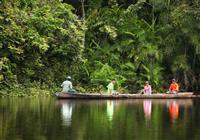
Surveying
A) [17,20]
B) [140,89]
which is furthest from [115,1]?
[17,20]

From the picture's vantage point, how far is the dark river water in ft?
43.3

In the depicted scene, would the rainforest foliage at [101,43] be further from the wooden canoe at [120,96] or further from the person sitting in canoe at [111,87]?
the wooden canoe at [120,96]

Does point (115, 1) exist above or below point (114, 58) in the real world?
above

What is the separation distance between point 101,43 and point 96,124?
62.5ft

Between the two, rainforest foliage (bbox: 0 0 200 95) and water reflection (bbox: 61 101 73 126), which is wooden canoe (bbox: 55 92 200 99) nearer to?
rainforest foliage (bbox: 0 0 200 95)

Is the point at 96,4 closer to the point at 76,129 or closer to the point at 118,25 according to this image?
the point at 118,25

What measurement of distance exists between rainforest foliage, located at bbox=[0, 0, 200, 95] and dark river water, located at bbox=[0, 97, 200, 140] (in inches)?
345

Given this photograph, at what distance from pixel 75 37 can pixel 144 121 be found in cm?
1478

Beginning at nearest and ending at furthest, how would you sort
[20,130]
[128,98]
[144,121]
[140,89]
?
[20,130], [144,121], [128,98], [140,89]

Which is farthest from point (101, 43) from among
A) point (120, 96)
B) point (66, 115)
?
point (66, 115)

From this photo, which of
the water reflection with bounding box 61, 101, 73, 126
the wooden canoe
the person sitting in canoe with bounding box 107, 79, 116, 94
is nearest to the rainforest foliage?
the person sitting in canoe with bounding box 107, 79, 116, 94

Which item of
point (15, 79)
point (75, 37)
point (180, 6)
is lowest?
point (15, 79)

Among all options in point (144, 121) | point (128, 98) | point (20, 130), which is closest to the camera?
point (20, 130)

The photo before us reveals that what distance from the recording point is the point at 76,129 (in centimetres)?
1446
